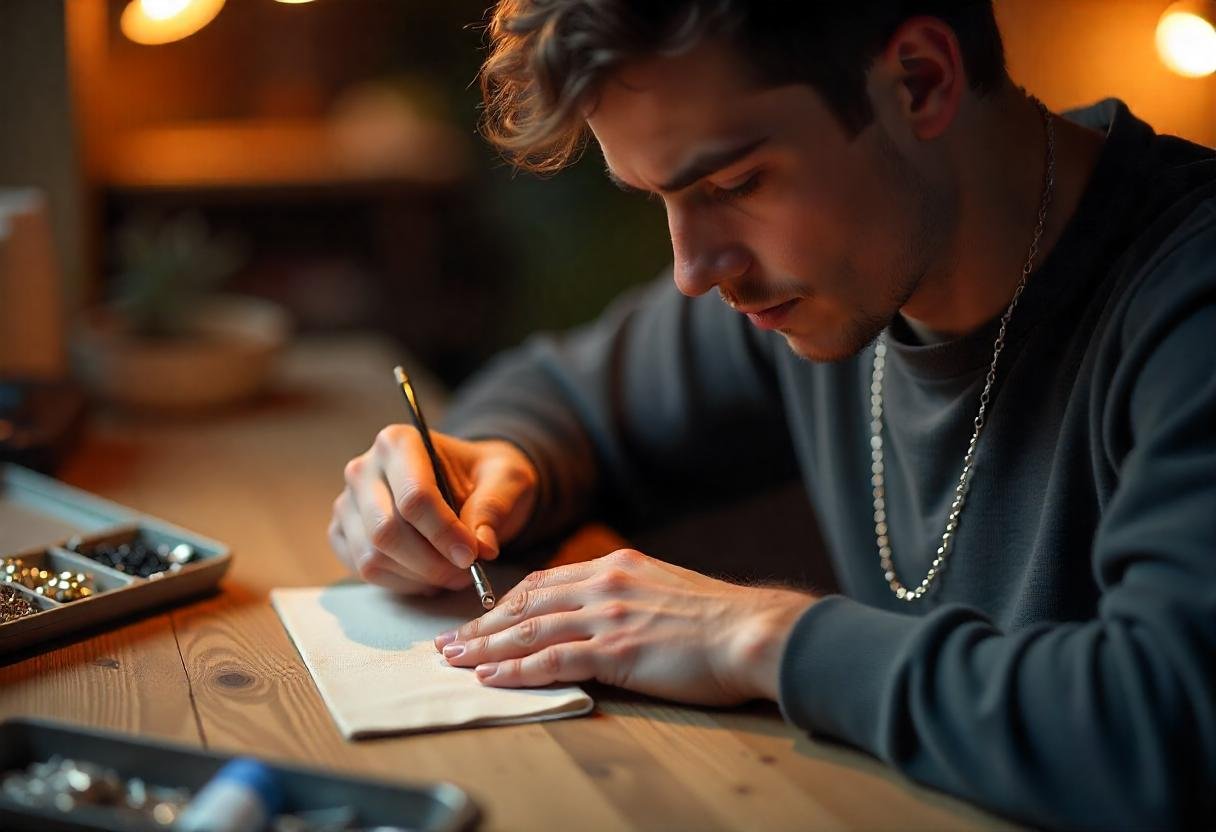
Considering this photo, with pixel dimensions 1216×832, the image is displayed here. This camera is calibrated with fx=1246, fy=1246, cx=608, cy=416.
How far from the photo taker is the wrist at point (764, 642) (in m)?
0.85

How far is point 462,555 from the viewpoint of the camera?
1.05 metres

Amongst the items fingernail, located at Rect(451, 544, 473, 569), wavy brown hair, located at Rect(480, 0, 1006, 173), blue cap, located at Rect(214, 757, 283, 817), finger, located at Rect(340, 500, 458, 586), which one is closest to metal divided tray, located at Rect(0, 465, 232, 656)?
finger, located at Rect(340, 500, 458, 586)

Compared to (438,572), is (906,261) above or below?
above

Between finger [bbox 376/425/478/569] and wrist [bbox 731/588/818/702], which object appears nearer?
wrist [bbox 731/588/818/702]

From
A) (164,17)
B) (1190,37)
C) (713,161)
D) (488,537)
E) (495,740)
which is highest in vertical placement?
(164,17)

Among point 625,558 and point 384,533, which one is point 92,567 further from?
point 625,558

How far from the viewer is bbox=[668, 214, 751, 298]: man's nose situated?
3.16ft

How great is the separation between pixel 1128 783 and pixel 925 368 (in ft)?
1.61

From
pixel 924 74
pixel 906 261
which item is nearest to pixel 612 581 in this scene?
pixel 906 261

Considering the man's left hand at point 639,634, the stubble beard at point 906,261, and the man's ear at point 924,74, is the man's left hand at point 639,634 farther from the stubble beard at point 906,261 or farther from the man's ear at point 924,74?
the man's ear at point 924,74

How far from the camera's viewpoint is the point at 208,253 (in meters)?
1.97

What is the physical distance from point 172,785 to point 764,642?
0.39 metres

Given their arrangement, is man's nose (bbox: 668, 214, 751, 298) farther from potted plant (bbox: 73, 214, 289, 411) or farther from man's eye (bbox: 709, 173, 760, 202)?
potted plant (bbox: 73, 214, 289, 411)

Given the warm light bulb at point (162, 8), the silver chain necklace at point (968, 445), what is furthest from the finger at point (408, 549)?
the warm light bulb at point (162, 8)
